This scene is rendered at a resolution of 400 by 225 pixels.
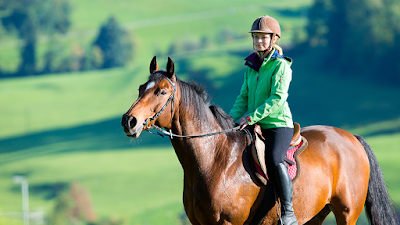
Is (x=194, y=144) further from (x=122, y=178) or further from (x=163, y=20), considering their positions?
(x=163, y=20)

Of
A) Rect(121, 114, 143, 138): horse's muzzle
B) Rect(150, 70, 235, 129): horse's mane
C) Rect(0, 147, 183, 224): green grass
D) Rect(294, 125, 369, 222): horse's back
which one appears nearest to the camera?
Rect(121, 114, 143, 138): horse's muzzle

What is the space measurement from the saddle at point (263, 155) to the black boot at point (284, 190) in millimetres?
135

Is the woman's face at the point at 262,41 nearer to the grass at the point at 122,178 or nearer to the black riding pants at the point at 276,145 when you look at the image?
the black riding pants at the point at 276,145

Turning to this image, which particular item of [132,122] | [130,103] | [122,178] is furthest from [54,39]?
[132,122]

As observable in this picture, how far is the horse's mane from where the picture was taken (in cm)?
474

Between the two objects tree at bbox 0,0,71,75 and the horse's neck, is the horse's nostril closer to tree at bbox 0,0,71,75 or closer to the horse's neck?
the horse's neck

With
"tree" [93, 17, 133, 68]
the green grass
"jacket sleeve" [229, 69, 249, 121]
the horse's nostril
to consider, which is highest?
the horse's nostril

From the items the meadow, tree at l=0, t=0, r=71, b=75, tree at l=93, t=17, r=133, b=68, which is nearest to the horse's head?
the meadow

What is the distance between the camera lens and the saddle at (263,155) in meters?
4.95

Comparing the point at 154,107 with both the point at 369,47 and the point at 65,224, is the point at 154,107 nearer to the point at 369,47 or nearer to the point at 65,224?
the point at 65,224

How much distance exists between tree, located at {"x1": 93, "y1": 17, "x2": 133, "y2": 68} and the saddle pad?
8314cm

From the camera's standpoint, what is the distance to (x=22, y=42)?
85562mm

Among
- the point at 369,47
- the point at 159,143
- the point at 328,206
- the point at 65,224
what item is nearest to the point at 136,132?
the point at 328,206

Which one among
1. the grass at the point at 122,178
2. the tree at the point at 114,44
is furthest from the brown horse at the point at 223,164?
the tree at the point at 114,44
